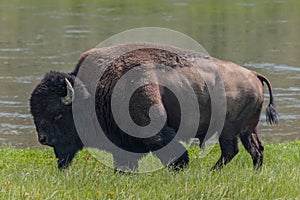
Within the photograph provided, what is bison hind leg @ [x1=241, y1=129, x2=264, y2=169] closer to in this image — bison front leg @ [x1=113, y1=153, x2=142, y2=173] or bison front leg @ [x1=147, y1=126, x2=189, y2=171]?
bison front leg @ [x1=147, y1=126, x2=189, y2=171]

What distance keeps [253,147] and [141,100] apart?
6.20 ft

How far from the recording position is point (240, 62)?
21.0 m

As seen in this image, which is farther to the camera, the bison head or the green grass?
the bison head

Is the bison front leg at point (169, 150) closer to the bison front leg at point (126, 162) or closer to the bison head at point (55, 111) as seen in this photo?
the bison front leg at point (126, 162)

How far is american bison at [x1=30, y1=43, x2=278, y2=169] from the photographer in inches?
316

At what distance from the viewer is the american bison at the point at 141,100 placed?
8039mm

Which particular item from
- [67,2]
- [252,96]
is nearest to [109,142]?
[252,96]

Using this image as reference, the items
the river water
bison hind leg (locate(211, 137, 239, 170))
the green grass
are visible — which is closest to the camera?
the green grass

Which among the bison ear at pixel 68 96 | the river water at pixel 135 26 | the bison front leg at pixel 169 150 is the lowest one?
the river water at pixel 135 26

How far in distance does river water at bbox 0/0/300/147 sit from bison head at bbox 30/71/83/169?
4.36 meters

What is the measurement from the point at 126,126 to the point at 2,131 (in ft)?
20.5

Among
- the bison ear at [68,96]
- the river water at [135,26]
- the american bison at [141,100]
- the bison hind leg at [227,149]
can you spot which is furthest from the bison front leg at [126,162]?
the river water at [135,26]

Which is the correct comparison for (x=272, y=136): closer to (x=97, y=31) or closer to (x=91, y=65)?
(x=91, y=65)

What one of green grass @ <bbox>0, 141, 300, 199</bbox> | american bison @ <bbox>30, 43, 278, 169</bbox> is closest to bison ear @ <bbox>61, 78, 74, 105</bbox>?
american bison @ <bbox>30, 43, 278, 169</bbox>
